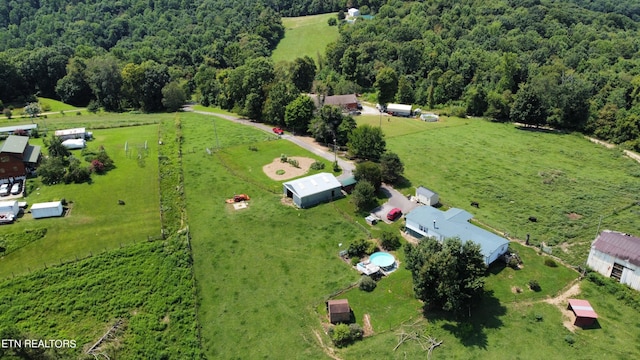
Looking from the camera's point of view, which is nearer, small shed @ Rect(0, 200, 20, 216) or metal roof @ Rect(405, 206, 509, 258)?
metal roof @ Rect(405, 206, 509, 258)

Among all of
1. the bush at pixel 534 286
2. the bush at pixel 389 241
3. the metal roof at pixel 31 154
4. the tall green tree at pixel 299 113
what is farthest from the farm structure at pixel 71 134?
the bush at pixel 534 286

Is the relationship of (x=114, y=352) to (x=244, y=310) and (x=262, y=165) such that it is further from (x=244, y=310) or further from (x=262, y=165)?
(x=262, y=165)

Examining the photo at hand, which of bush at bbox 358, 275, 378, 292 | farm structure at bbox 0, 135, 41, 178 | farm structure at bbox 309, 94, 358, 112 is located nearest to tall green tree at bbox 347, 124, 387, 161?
bush at bbox 358, 275, 378, 292

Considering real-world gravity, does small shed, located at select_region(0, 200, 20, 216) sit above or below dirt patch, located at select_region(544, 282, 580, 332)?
above

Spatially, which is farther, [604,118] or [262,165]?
[604,118]

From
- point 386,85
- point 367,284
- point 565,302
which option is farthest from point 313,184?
point 386,85

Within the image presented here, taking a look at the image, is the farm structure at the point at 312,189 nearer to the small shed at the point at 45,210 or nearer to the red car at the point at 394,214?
the red car at the point at 394,214

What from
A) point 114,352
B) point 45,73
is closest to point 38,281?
point 114,352

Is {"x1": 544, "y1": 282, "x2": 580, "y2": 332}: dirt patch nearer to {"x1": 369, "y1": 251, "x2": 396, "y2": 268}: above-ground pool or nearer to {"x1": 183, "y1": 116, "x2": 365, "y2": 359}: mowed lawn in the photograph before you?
{"x1": 369, "y1": 251, "x2": 396, "y2": 268}: above-ground pool
